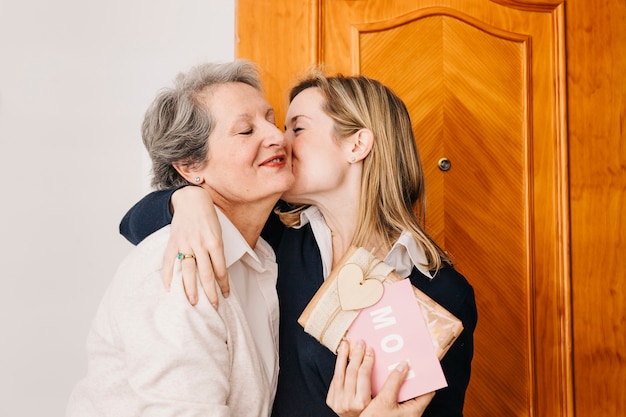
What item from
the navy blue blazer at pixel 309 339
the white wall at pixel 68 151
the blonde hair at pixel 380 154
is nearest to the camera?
the navy blue blazer at pixel 309 339

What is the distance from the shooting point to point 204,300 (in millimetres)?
1072

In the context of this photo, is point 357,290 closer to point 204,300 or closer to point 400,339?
point 400,339

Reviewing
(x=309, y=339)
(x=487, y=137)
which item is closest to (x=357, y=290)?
(x=309, y=339)

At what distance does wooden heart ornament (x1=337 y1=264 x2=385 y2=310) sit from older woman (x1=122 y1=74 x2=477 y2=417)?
0.74 ft

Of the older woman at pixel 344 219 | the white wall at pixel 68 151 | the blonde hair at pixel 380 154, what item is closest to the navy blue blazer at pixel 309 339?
the older woman at pixel 344 219

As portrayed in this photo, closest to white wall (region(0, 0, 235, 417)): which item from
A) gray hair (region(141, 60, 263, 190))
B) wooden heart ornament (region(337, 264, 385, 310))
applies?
gray hair (region(141, 60, 263, 190))

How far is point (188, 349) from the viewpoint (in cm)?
102

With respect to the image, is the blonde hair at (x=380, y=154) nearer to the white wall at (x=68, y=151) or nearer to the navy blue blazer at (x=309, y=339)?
the navy blue blazer at (x=309, y=339)

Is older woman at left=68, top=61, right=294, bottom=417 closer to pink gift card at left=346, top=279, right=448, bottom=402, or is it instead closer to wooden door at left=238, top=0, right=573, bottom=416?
pink gift card at left=346, top=279, right=448, bottom=402

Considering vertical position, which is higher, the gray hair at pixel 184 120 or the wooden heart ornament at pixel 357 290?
the gray hair at pixel 184 120

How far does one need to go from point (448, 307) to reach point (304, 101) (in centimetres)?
62

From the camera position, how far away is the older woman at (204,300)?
1027 mm

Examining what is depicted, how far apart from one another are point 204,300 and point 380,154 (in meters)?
0.64

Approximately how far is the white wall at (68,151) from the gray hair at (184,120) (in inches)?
11.9
